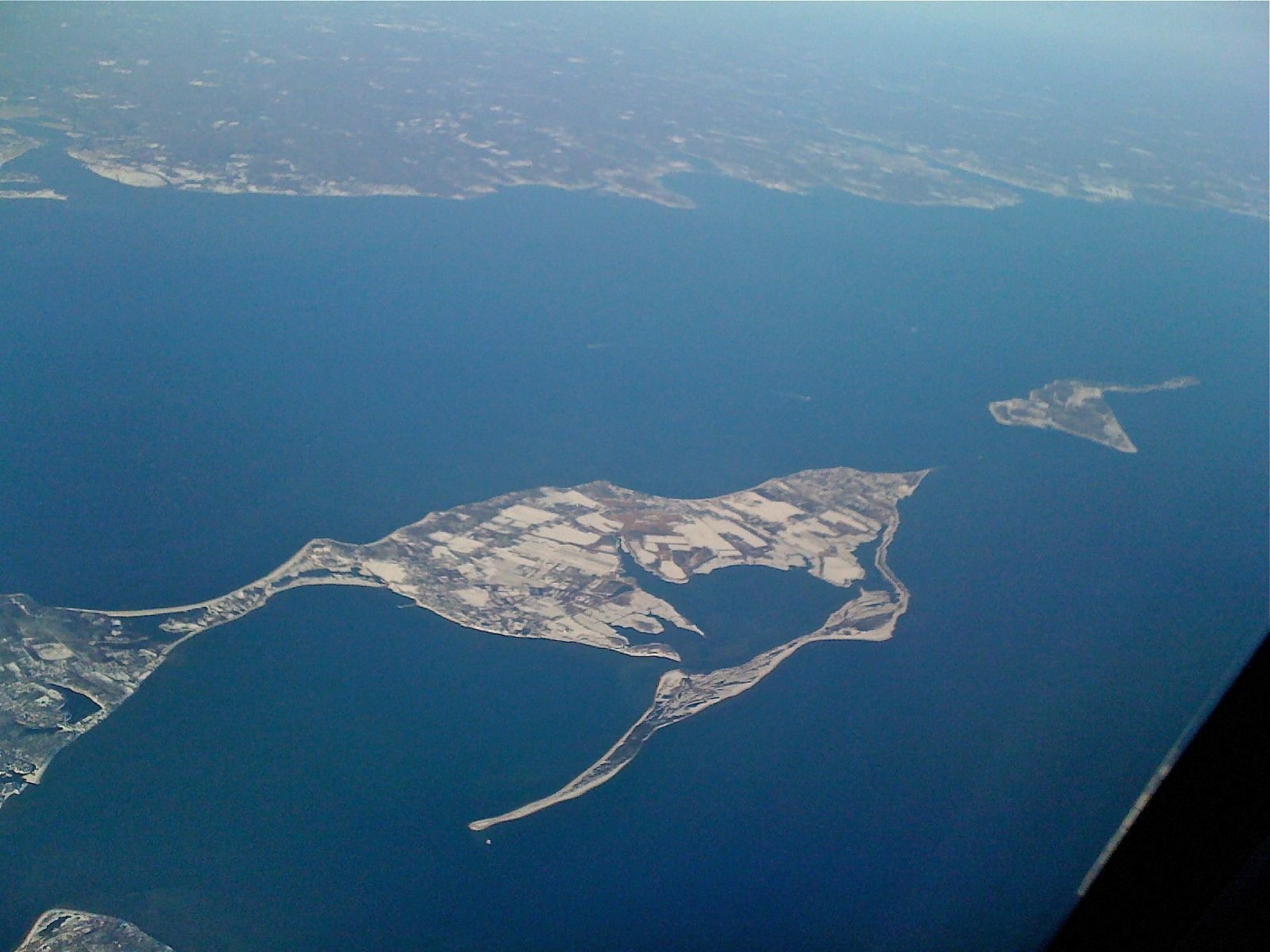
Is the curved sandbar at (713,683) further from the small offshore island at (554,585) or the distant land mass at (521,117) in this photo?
the distant land mass at (521,117)

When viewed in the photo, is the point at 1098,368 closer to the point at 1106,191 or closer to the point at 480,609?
the point at 480,609

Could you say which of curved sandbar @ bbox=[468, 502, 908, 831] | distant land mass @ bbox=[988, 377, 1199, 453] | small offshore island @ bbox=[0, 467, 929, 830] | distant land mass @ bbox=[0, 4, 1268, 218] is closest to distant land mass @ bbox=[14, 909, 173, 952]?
small offshore island @ bbox=[0, 467, 929, 830]

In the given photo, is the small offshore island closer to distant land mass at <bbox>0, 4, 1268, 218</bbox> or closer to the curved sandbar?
the curved sandbar

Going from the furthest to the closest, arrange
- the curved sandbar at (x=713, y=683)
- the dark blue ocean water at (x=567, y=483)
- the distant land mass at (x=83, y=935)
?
the curved sandbar at (x=713, y=683) < the dark blue ocean water at (x=567, y=483) < the distant land mass at (x=83, y=935)

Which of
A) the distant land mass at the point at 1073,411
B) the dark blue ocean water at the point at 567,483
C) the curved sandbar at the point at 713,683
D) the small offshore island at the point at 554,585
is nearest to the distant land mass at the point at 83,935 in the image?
the dark blue ocean water at the point at 567,483

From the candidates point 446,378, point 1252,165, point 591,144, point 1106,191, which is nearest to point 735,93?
point 591,144

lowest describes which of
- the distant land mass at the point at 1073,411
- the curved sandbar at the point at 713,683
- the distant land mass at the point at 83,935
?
the distant land mass at the point at 83,935
